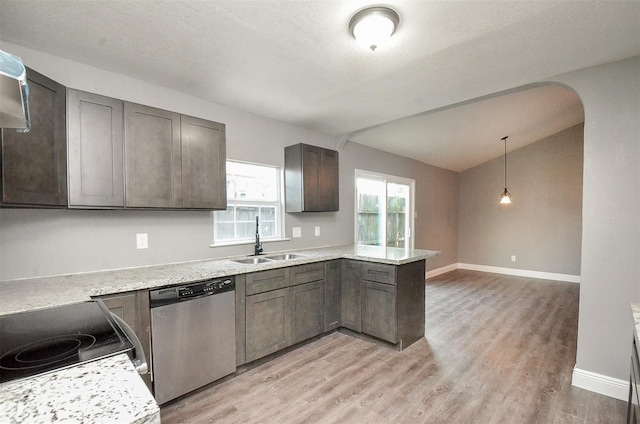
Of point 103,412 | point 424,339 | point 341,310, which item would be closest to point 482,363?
point 424,339

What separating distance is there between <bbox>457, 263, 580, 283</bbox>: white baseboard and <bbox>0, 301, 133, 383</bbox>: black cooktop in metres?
7.30

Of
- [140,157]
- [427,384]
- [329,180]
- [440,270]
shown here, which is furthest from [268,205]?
[440,270]

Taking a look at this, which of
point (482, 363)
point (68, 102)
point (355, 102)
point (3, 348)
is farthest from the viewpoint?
point (355, 102)

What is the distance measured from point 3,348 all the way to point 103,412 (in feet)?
2.25

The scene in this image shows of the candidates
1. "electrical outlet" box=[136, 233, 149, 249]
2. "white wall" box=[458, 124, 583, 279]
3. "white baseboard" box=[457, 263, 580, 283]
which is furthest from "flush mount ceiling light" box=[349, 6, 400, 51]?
"white baseboard" box=[457, 263, 580, 283]

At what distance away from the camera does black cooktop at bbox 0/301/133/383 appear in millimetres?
838

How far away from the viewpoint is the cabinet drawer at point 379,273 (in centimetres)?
279

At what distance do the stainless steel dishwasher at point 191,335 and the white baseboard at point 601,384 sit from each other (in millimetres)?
2741

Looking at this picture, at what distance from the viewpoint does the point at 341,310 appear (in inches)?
126

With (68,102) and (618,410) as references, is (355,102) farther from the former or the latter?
(618,410)

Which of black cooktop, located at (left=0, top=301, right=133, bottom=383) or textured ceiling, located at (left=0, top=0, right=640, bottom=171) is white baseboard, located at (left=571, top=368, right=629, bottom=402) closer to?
textured ceiling, located at (left=0, top=0, right=640, bottom=171)

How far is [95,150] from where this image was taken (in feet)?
6.43

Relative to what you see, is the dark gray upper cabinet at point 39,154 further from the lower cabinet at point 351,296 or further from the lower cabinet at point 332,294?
the lower cabinet at point 351,296

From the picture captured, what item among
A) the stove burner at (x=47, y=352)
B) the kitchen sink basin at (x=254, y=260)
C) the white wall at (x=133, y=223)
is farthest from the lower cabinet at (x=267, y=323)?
the stove burner at (x=47, y=352)
